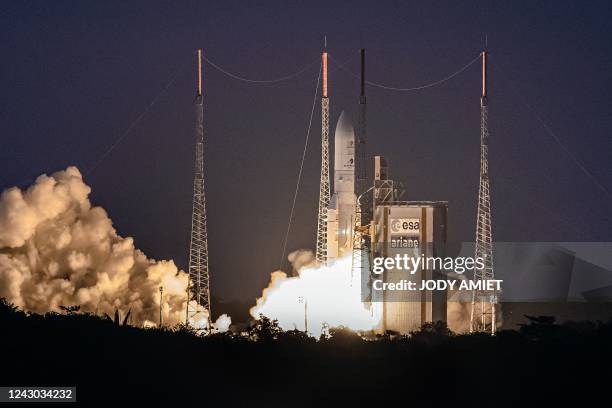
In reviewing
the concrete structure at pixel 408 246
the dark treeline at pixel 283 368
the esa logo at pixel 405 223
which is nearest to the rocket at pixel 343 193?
the concrete structure at pixel 408 246

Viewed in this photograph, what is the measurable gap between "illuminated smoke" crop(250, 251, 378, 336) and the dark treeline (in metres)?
34.8

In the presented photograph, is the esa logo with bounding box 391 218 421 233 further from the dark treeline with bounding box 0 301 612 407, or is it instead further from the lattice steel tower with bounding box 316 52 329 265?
the dark treeline with bounding box 0 301 612 407

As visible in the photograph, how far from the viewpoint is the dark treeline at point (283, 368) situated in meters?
22.3

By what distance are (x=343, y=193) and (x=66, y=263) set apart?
1534cm

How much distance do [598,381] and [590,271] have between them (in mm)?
47728

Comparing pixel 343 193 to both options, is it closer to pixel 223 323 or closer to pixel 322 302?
pixel 322 302

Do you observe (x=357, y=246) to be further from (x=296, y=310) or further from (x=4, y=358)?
(x=4, y=358)

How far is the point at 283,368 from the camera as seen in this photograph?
24625mm

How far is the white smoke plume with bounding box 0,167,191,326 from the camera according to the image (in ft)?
195

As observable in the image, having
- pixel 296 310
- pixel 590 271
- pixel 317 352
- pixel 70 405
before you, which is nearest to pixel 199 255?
pixel 296 310

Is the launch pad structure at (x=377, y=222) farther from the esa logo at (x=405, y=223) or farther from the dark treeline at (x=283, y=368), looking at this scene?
the dark treeline at (x=283, y=368)

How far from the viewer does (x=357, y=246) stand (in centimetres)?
6162

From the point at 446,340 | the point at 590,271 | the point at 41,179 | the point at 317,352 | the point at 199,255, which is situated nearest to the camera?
the point at 317,352

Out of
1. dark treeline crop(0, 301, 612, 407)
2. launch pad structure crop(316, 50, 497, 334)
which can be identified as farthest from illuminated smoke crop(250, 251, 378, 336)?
dark treeline crop(0, 301, 612, 407)
